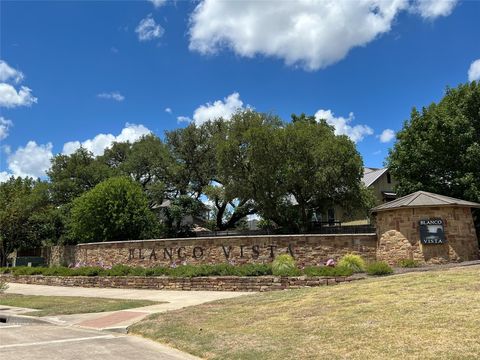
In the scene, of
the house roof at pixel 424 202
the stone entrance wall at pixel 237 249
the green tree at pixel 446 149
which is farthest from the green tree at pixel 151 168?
the house roof at pixel 424 202

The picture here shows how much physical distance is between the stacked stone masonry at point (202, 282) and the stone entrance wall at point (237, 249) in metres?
3.38

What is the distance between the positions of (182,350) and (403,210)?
15.1 metres

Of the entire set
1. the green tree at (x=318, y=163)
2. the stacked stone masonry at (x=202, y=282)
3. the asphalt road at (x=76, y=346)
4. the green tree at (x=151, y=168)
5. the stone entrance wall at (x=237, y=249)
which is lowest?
the asphalt road at (x=76, y=346)

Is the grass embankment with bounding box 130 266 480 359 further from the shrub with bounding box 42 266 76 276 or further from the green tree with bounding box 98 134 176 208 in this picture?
the green tree with bounding box 98 134 176 208

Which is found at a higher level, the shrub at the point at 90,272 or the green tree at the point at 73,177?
the green tree at the point at 73,177

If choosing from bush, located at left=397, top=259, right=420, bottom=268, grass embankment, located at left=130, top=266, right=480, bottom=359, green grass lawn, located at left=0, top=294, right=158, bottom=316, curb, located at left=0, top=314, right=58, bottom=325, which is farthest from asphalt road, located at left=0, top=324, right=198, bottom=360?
bush, located at left=397, top=259, right=420, bottom=268

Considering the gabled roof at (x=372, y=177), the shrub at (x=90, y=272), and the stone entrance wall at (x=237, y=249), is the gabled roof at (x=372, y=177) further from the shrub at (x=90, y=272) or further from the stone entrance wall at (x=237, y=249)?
the shrub at (x=90, y=272)

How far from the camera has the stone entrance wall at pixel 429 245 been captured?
2052 centimetres

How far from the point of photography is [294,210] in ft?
118

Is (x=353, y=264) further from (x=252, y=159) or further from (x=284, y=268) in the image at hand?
(x=252, y=159)

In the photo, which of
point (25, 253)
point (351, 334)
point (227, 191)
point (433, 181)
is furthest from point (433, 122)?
point (25, 253)

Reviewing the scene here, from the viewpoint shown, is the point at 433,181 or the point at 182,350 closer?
the point at 182,350

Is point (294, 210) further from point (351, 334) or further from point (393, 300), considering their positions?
point (351, 334)

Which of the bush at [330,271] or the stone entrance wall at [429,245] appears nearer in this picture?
the bush at [330,271]
